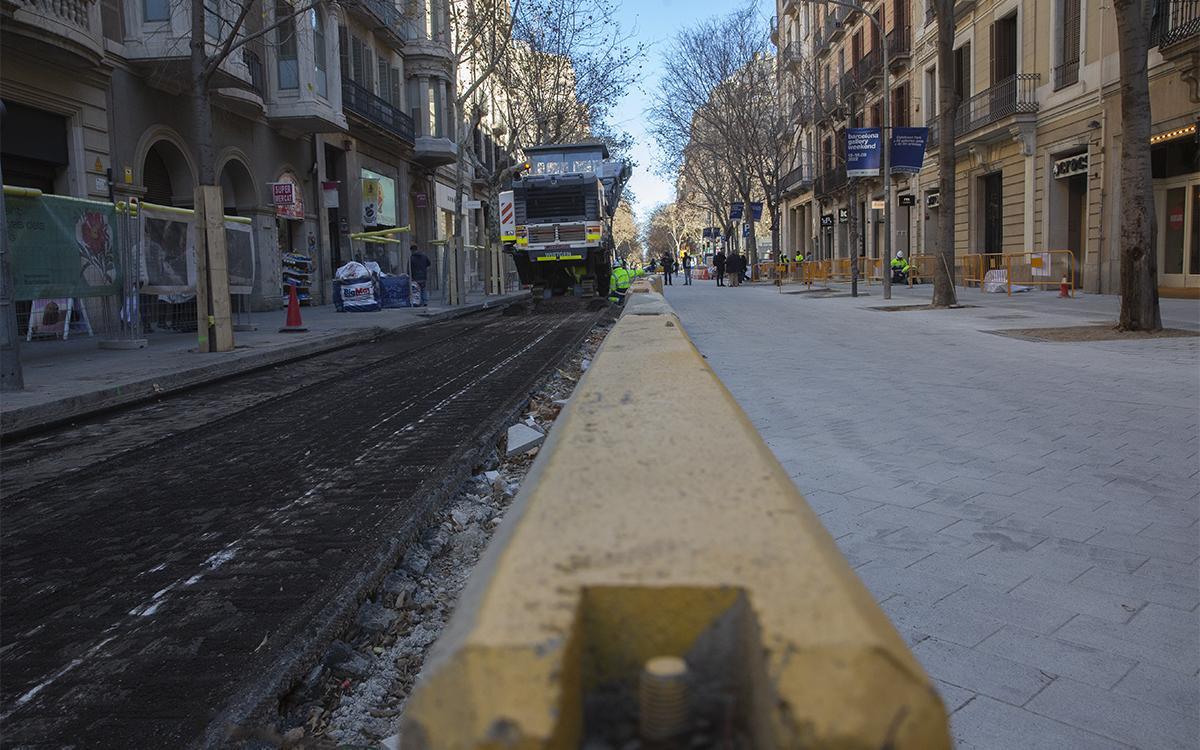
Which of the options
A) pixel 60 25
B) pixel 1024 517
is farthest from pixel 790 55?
pixel 1024 517

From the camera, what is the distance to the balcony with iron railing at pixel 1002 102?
23.5m

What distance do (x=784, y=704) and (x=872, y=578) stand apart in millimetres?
2562

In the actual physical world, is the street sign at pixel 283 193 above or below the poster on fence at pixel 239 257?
above

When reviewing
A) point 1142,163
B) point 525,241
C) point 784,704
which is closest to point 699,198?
point 525,241

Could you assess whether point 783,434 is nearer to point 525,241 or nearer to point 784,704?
point 784,704

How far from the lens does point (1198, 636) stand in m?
2.75

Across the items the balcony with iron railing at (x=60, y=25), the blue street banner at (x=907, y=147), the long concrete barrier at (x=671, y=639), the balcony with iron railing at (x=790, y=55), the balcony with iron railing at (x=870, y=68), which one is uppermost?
the balcony with iron railing at (x=790, y=55)

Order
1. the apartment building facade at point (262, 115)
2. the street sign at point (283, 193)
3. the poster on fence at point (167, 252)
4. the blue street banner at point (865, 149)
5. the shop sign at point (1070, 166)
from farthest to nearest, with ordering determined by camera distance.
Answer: the street sign at point (283, 193) → the shop sign at point (1070, 166) → the blue street banner at point (865, 149) → the apartment building facade at point (262, 115) → the poster on fence at point (167, 252)

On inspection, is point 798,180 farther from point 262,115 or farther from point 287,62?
point 262,115

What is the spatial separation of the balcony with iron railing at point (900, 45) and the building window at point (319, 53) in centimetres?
2104

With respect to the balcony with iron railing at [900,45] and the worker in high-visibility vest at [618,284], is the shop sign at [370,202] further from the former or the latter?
the balcony with iron railing at [900,45]

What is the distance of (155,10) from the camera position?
55.2 ft

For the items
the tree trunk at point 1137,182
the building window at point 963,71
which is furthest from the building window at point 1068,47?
the tree trunk at point 1137,182

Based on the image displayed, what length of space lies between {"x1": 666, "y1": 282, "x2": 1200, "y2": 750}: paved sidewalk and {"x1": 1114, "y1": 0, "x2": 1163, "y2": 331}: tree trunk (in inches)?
65.7
